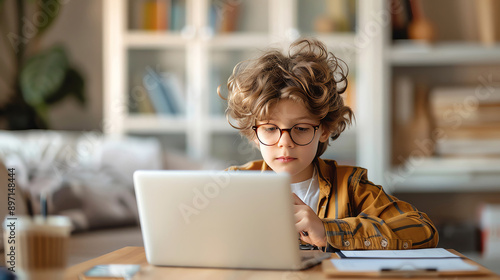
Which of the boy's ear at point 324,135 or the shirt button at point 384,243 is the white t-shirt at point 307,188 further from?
the shirt button at point 384,243

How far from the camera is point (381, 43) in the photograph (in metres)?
2.89

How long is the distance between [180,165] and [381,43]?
1138 mm

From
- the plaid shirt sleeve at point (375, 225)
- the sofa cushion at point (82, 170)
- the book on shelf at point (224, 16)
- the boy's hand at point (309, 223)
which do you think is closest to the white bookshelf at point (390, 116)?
the book on shelf at point (224, 16)

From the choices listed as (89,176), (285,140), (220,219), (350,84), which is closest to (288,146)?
(285,140)

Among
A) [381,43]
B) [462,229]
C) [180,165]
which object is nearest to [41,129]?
[180,165]

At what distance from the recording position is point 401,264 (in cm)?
93

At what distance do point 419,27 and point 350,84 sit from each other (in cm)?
43

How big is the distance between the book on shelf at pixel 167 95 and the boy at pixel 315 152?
161 centimetres

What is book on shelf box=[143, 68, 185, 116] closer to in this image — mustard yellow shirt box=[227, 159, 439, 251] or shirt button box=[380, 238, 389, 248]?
mustard yellow shirt box=[227, 159, 439, 251]

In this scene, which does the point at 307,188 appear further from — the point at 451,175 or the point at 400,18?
the point at 400,18

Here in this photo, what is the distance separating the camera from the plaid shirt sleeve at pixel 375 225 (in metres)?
1.10

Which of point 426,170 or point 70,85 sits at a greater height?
point 70,85

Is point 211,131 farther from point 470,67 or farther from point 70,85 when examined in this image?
point 470,67

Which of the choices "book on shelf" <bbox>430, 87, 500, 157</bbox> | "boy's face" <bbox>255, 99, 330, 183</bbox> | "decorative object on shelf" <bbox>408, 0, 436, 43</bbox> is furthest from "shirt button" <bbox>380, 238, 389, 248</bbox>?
"decorative object on shelf" <bbox>408, 0, 436, 43</bbox>
